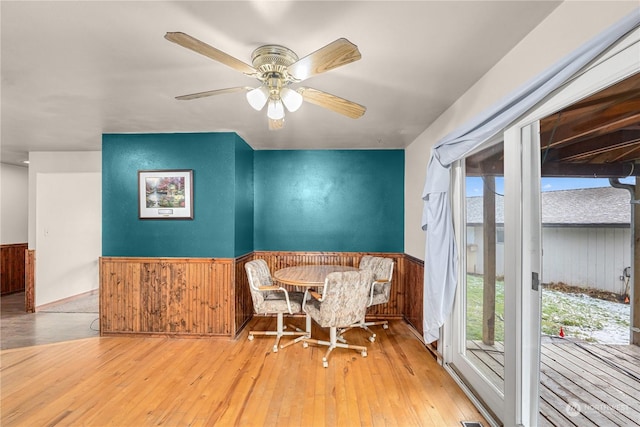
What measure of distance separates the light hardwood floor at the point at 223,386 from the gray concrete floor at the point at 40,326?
0.87 ft

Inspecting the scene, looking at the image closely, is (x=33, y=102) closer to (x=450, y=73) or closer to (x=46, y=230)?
(x=46, y=230)

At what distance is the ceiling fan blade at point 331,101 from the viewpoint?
1891mm

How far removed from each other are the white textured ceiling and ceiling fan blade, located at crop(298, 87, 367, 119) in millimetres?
238

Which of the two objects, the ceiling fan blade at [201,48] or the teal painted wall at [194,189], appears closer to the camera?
the ceiling fan blade at [201,48]

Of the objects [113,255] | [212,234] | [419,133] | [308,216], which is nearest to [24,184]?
[113,255]

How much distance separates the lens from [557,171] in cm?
174

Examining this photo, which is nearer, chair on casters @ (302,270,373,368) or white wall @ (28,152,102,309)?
chair on casters @ (302,270,373,368)

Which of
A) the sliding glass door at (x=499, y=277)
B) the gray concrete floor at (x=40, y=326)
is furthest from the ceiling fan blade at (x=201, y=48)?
the gray concrete floor at (x=40, y=326)

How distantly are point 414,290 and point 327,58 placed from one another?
3180 mm

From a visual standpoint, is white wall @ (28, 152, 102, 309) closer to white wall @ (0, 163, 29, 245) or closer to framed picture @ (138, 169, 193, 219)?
white wall @ (0, 163, 29, 245)

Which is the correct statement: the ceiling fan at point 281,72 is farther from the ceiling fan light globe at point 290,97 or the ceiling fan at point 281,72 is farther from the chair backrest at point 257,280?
the chair backrest at point 257,280

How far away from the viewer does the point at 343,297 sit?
2.89 m

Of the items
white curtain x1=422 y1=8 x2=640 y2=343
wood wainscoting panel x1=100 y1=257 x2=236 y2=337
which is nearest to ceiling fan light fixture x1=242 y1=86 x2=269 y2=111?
white curtain x1=422 y1=8 x2=640 y2=343

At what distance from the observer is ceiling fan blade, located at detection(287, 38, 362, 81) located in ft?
4.34
